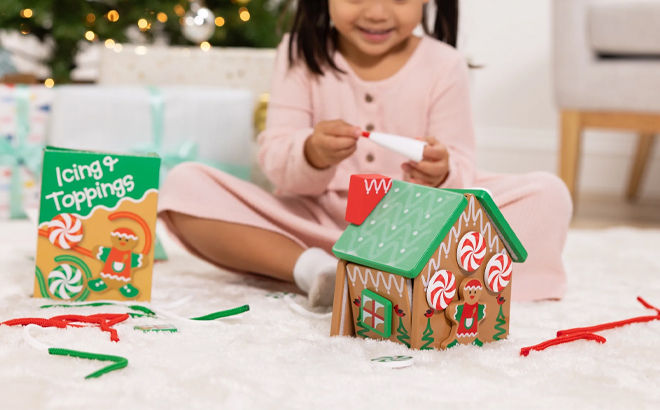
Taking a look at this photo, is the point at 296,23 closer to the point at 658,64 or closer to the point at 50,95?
the point at 50,95

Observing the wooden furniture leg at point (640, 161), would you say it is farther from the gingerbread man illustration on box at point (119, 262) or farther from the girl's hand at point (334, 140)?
the gingerbread man illustration on box at point (119, 262)

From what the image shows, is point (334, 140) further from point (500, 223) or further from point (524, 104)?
point (524, 104)

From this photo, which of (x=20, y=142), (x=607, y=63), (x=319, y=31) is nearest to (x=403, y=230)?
(x=319, y=31)

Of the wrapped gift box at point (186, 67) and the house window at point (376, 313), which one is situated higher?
the wrapped gift box at point (186, 67)

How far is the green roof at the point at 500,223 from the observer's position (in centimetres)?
64

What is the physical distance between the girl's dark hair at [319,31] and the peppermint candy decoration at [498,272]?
447 millimetres

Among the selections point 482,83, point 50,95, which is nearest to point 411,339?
point 50,95

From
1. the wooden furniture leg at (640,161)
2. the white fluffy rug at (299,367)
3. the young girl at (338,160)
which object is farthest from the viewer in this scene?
the wooden furniture leg at (640,161)

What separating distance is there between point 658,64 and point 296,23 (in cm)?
94

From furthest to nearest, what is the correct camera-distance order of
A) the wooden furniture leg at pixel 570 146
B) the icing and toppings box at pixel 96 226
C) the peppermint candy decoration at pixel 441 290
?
1. the wooden furniture leg at pixel 570 146
2. the icing and toppings box at pixel 96 226
3. the peppermint candy decoration at pixel 441 290

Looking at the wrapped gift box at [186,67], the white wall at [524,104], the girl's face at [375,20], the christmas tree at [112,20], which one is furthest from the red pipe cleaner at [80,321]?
the white wall at [524,104]

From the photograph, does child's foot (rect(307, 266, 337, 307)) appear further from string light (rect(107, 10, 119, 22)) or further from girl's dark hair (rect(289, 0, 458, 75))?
string light (rect(107, 10, 119, 22))

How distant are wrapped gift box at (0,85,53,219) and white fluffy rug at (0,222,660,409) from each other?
1.90 feet

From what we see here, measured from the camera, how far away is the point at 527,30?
7.28 feet
